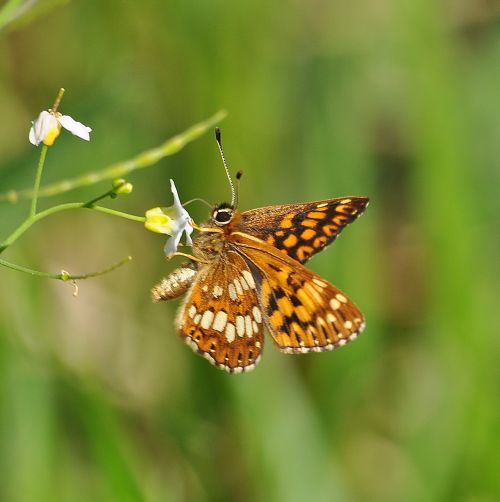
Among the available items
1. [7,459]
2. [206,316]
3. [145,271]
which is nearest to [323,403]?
[145,271]

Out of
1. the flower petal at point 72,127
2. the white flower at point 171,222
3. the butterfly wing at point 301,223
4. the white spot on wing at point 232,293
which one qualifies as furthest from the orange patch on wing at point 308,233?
the flower petal at point 72,127

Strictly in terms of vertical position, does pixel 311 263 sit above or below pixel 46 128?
above

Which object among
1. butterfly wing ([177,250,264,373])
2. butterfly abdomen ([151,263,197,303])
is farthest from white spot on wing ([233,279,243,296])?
butterfly abdomen ([151,263,197,303])

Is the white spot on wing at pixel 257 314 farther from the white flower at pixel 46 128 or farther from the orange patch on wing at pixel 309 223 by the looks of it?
the white flower at pixel 46 128

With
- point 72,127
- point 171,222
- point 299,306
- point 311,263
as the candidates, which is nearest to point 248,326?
point 299,306

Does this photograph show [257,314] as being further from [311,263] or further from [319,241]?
[311,263]

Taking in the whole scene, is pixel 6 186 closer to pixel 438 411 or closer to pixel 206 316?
pixel 206 316
